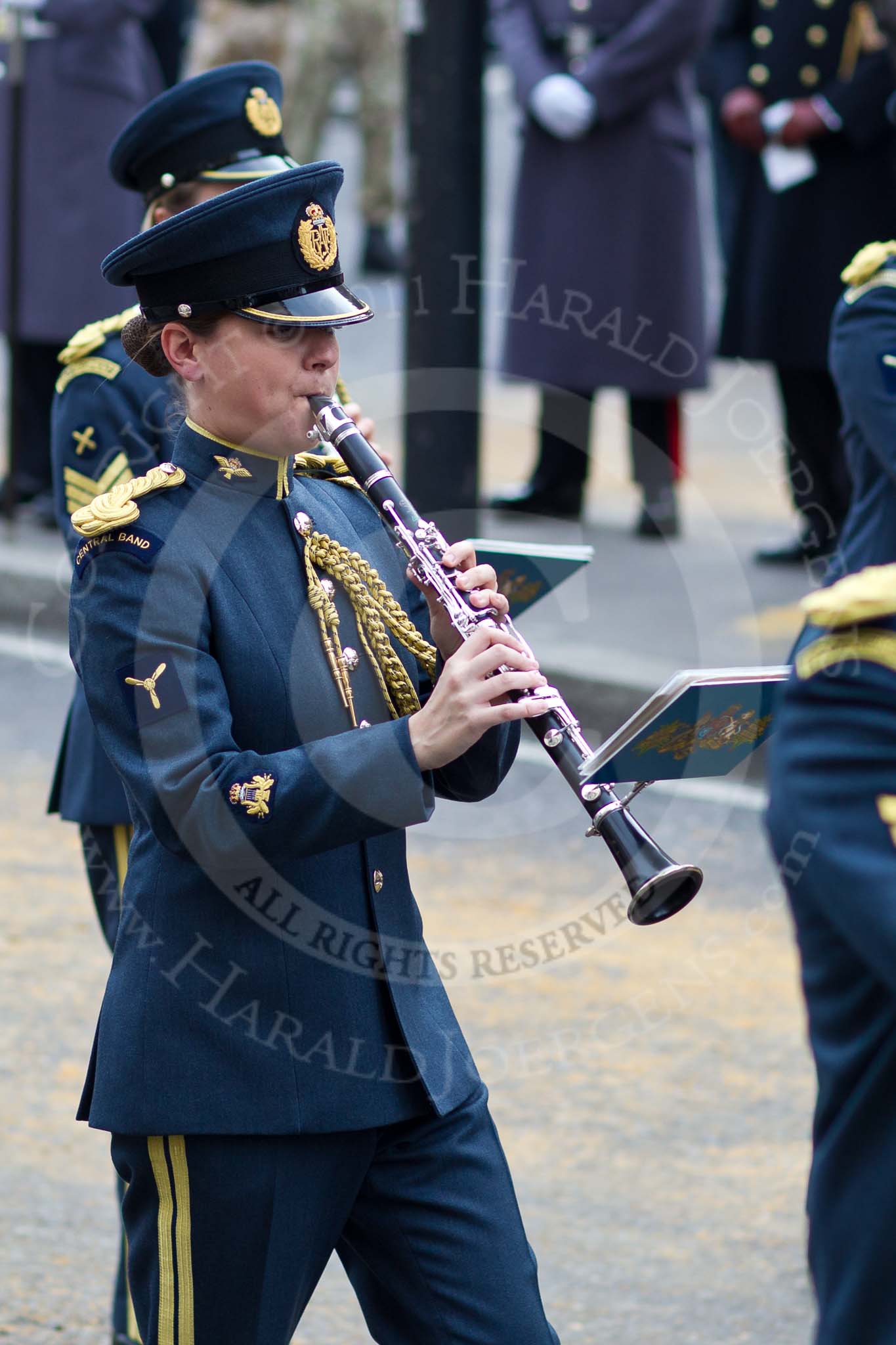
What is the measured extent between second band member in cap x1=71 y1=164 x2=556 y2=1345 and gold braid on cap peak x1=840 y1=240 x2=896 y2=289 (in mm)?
1468

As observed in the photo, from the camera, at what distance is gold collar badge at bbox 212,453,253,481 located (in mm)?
2316

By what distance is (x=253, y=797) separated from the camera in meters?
2.12

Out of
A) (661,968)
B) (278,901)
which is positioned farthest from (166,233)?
(661,968)

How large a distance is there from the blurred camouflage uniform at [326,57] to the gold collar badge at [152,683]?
33.4 feet

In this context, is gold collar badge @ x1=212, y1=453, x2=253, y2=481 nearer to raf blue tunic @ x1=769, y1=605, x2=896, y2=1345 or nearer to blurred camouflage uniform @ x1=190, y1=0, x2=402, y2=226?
raf blue tunic @ x1=769, y1=605, x2=896, y2=1345

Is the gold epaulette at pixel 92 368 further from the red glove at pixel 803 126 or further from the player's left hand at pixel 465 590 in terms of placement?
the red glove at pixel 803 126

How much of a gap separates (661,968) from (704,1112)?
2.08ft

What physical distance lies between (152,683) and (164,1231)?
0.56 m

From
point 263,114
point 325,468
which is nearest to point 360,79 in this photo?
point 263,114

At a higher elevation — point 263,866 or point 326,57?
point 326,57

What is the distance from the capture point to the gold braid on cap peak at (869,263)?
11.7 feet

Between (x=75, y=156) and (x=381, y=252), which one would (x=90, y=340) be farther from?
(x=381, y=252)

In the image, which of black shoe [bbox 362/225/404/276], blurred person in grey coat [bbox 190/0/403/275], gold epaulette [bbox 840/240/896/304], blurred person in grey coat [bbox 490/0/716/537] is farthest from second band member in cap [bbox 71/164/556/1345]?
black shoe [bbox 362/225/404/276]

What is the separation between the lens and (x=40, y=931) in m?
4.73
